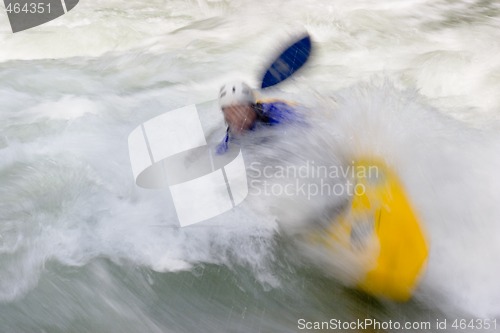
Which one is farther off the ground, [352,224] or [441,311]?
[352,224]

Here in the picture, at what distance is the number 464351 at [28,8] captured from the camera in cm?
687

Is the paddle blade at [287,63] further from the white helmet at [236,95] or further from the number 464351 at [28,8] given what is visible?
the number 464351 at [28,8]

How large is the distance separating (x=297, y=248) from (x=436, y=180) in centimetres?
103

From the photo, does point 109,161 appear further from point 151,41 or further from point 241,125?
point 151,41

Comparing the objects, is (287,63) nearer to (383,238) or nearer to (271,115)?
(271,115)

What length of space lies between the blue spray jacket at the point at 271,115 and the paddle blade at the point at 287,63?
0.81m

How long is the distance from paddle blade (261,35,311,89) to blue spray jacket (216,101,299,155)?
2.66ft

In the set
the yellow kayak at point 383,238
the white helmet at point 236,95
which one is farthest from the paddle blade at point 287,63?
the yellow kayak at point 383,238

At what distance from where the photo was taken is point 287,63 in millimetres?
4789

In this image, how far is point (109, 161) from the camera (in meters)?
4.37

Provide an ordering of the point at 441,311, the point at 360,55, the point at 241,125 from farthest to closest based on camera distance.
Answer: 1. the point at 360,55
2. the point at 241,125
3. the point at 441,311

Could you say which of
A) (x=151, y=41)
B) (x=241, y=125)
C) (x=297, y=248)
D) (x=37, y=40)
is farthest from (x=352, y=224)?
(x=37, y=40)

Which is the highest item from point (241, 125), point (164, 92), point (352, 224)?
point (241, 125)

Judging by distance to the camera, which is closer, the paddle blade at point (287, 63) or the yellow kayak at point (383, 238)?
the yellow kayak at point (383, 238)
